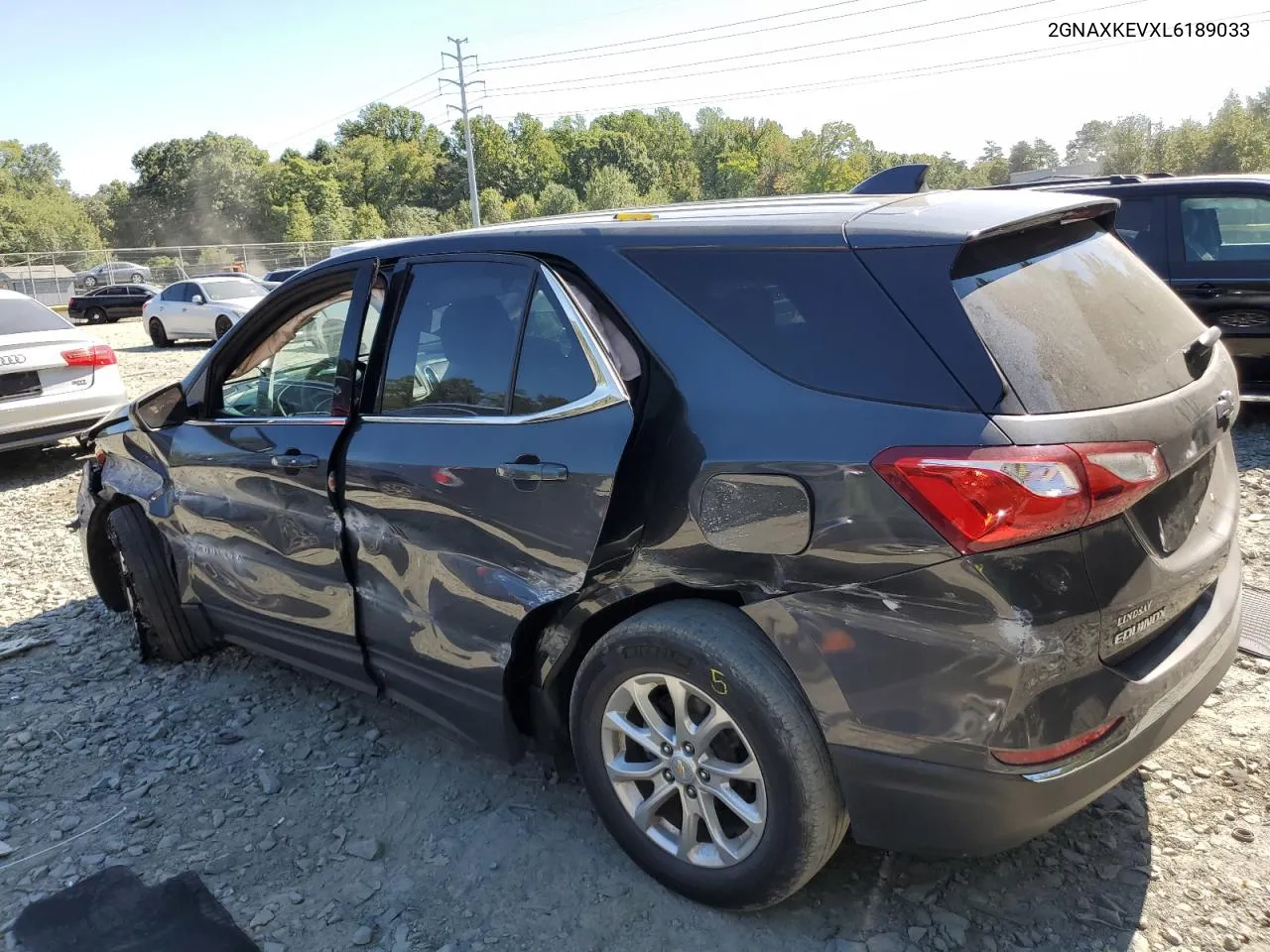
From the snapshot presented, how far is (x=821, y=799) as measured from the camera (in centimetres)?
220

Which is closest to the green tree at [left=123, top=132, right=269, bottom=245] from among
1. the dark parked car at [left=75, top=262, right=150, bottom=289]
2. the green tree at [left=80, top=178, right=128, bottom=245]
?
the green tree at [left=80, top=178, right=128, bottom=245]

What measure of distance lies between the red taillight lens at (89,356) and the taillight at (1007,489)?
26.6 feet

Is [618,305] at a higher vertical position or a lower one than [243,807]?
higher

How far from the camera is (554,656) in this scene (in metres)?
2.70

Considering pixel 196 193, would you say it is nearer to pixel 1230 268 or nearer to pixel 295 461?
pixel 1230 268

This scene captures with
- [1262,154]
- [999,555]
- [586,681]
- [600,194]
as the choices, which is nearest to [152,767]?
[586,681]

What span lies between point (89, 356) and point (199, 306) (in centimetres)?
1194

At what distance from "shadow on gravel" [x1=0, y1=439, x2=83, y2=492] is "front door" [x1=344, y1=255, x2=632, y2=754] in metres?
6.49

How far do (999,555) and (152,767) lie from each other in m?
3.13

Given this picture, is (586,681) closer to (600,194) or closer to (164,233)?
(600,194)

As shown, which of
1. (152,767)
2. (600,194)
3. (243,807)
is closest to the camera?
(243,807)

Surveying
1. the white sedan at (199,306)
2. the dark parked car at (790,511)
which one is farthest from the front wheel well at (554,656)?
the white sedan at (199,306)

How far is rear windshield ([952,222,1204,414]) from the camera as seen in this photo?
204 cm

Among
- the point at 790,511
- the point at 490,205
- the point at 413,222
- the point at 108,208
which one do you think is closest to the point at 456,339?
the point at 790,511
